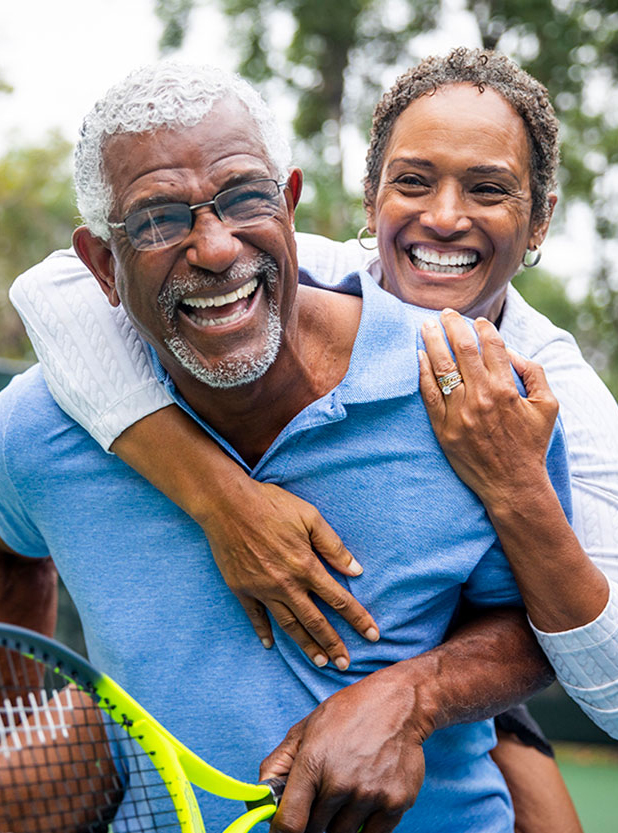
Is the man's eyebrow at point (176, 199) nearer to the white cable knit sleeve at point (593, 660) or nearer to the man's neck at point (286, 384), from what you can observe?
the man's neck at point (286, 384)

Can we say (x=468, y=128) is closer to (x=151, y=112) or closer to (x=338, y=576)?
(x=151, y=112)

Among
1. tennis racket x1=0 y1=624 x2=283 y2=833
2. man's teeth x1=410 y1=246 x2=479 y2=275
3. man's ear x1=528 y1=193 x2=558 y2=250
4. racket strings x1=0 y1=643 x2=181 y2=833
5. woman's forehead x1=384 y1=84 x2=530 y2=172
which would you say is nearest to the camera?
tennis racket x1=0 y1=624 x2=283 y2=833

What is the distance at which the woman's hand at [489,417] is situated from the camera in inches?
81.6

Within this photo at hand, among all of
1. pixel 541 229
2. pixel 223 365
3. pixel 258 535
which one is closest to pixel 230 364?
pixel 223 365

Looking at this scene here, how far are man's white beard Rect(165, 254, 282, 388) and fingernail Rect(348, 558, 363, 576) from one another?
0.46 m

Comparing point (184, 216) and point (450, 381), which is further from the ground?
point (184, 216)

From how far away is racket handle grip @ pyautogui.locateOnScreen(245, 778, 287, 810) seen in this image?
184 centimetres

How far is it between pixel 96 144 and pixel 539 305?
442 inches

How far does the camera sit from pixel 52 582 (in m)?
2.94

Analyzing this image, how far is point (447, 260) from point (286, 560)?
3.43 ft

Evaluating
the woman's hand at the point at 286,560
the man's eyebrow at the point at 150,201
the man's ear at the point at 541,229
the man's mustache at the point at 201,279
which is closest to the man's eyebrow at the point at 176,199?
the man's eyebrow at the point at 150,201

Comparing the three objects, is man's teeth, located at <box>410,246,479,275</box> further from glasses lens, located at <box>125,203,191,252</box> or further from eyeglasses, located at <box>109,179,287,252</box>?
glasses lens, located at <box>125,203,191,252</box>

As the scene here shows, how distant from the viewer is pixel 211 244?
2002 millimetres

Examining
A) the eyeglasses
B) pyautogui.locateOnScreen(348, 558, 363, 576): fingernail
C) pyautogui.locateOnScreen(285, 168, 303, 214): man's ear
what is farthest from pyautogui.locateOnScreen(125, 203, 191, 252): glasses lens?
pyautogui.locateOnScreen(348, 558, 363, 576): fingernail
